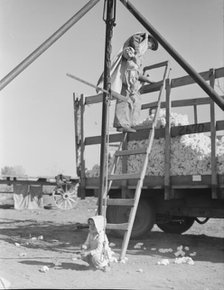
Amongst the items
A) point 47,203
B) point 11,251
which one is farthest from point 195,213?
point 47,203

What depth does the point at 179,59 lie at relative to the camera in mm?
5398

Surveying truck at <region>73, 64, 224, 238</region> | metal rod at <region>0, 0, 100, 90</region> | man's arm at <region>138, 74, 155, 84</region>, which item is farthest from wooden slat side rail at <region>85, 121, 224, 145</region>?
metal rod at <region>0, 0, 100, 90</region>

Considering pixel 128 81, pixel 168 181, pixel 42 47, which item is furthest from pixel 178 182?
pixel 42 47

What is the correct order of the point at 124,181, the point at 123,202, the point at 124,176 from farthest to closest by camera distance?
the point at 124,181 < the point at 124,176 < the point at 123,202

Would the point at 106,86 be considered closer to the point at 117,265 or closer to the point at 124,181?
the point at 124,181

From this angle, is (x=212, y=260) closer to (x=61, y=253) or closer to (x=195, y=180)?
(x=195, y=180)

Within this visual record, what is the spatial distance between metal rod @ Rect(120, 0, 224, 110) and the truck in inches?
56.7

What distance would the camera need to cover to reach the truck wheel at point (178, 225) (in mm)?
9406

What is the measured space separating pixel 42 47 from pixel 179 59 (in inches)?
67.8

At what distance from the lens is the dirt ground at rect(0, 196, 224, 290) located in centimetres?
479

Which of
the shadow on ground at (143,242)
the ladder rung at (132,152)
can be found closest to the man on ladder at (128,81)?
the ladder rung at (132,152)

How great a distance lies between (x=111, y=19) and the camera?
625 cm

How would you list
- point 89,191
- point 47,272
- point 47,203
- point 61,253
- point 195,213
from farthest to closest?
point 47,203
point 89,191
point 195,213
point 61,253
point 47,272

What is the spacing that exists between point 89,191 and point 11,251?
8.39ft
